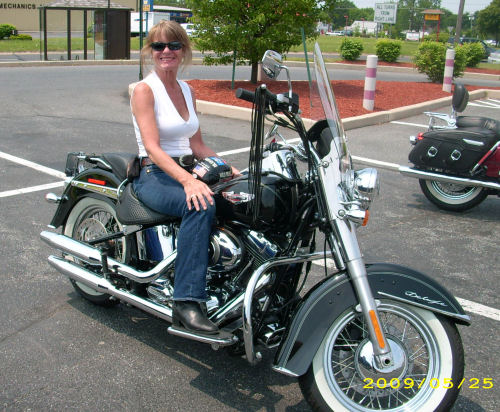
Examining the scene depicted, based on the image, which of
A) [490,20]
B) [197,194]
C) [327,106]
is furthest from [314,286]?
[490,20]

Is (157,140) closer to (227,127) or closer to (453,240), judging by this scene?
(453,240)

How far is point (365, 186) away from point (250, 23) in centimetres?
1097

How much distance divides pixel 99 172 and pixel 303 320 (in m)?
1.81

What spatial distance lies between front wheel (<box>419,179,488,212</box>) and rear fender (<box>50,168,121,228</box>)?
4.12m

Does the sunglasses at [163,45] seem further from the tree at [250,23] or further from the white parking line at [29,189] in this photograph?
the tree at [250,23]

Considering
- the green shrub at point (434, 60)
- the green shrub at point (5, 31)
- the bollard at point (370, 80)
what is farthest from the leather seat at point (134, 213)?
the green shrub at point (5, 31)

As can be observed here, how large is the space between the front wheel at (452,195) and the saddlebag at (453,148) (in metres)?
0.24

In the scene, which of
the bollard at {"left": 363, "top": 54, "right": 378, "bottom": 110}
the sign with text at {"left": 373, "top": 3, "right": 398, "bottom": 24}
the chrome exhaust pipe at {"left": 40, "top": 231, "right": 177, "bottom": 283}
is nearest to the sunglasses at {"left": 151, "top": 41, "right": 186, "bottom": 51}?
the chrome exhaust pipe at {"left": 40, "top": 231, "right": 177, "bottom": 283}

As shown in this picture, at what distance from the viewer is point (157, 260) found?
3559 mm

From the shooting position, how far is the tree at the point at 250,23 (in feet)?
42.5

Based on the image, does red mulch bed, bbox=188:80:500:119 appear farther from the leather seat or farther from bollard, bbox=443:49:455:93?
the leather seat

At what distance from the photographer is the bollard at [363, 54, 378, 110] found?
39.2 ft

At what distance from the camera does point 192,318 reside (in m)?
3.07
